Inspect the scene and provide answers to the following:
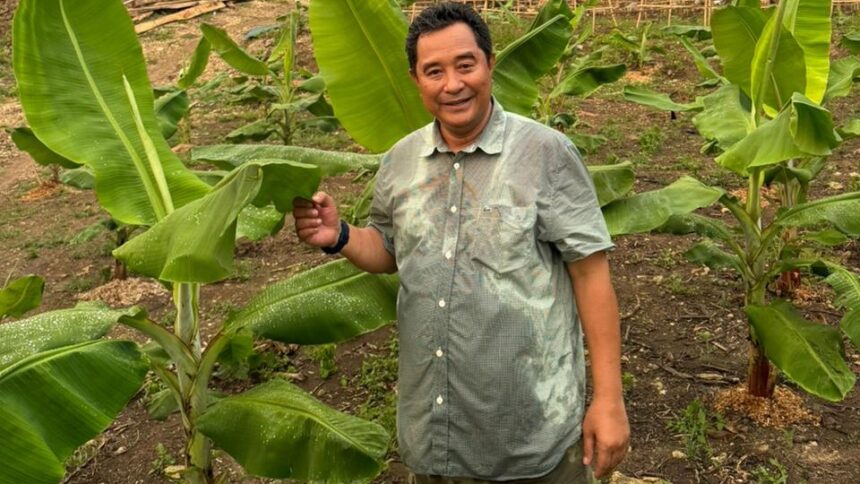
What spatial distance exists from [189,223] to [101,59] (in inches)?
45.1

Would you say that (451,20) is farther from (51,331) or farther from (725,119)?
(725,119)

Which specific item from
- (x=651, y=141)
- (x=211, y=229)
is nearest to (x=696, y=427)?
(x=211, y=229)

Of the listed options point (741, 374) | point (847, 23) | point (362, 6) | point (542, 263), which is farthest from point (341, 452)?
point (847, 23)

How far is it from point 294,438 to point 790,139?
1834 mm

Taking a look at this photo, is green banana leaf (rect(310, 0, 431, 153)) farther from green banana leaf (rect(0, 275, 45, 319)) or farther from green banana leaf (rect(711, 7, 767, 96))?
green banana leaf (rect(711, 7, 767, 96))

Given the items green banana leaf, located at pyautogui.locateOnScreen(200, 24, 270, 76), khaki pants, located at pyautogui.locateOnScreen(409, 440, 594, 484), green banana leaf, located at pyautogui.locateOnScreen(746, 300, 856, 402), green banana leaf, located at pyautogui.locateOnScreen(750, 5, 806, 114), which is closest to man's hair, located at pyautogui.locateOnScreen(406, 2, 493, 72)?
khaki pants, located at pyautogui.locateOnScreen(409, 440, 594, 484)

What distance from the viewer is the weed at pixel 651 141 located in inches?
309

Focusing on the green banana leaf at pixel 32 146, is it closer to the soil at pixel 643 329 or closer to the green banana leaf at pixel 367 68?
the soil at pixel 643 329

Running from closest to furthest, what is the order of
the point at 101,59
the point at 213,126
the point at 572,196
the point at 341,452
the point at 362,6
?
the point at 572,196 → the point at 341,452 → the point at 101,59 → the point at 362,6 → the point at 213,126

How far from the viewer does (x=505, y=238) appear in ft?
6.61

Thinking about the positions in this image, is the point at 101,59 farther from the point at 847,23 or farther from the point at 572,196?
the point at 847,23

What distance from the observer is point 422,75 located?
6.79ft

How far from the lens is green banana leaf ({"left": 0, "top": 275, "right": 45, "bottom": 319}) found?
253 cm

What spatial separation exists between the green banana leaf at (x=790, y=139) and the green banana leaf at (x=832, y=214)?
0.37 meters
